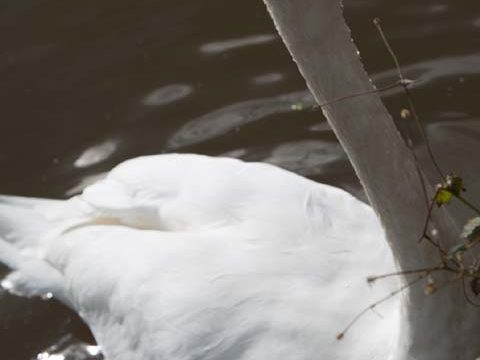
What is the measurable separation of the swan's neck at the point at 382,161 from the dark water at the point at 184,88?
5.20ft

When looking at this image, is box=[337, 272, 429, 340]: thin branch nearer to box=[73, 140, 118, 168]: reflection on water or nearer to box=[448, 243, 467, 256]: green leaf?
box=[448, 243, 467, 256]: green leaf

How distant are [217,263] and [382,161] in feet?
2.68

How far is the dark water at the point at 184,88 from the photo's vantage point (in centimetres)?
527

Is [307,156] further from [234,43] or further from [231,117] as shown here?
[234,43]

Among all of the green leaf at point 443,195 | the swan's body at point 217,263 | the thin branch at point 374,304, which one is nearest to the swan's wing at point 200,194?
the swan's body at point 217,263

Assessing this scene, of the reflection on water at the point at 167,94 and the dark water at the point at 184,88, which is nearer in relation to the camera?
the dark water at the point at 184,88

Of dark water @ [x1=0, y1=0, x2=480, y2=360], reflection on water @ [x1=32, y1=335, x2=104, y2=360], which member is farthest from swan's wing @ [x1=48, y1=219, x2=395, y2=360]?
dark water @ [x1=0, y1=0, x2=480, y2=360]

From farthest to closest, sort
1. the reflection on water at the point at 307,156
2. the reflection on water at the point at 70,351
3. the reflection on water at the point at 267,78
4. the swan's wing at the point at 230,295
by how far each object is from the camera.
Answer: the reflection on water at the point at 267,78
the reflection on water at the point at 307,156
the reflection on water at the point at 70,351
the swan's wing at the point at 230,295

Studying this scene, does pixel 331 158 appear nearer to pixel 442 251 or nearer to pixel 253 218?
pixel 253 218

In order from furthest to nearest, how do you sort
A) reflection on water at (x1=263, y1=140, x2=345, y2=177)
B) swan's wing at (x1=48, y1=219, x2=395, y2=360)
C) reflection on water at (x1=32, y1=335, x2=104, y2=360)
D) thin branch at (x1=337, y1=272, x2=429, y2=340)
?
reflection on water at (x1=263, y1=140, x2=345, y2=177)
reflection on water at (x1=32, y1=335, x2=104, y2=360)
swan's wing at (x1=48, y1=219, x2=395, y2=360)
thin branch at (x1=337, y1=272, x2=429, y2=340)

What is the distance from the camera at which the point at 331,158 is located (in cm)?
516

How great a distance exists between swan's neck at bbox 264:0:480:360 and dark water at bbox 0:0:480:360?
5.20 ft

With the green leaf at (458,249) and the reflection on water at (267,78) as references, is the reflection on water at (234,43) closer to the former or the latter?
the reflection on water at (267,78)

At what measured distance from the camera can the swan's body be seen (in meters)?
3.49
